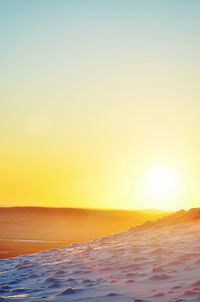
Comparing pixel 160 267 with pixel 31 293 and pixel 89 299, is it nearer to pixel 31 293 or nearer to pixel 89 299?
pixel 89 299

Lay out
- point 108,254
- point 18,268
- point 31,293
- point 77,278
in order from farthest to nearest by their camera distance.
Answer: point 18,268 < point 108,254 < point 77,278 < point 31,293

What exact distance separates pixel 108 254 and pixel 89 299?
10.5 ft

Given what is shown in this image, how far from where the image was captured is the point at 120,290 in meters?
5.02

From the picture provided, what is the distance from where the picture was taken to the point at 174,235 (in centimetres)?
864

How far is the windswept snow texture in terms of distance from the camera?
4.76 meters

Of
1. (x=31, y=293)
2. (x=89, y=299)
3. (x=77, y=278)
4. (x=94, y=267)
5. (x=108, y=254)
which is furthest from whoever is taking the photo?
(x=108, y=254)

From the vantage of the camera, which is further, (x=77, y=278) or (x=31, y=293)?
(x=77, y=278)

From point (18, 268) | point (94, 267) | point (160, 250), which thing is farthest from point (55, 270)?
point (160, 250)

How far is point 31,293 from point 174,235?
13.8 feet

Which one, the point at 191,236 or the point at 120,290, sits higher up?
the point at 191,236

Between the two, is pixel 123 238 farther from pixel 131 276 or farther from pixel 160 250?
pixel 131 276

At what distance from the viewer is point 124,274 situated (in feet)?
19.5

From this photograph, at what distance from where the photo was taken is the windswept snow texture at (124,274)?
4758 millimetres

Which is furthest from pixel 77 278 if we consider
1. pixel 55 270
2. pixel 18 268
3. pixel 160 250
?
pixel 18 268
